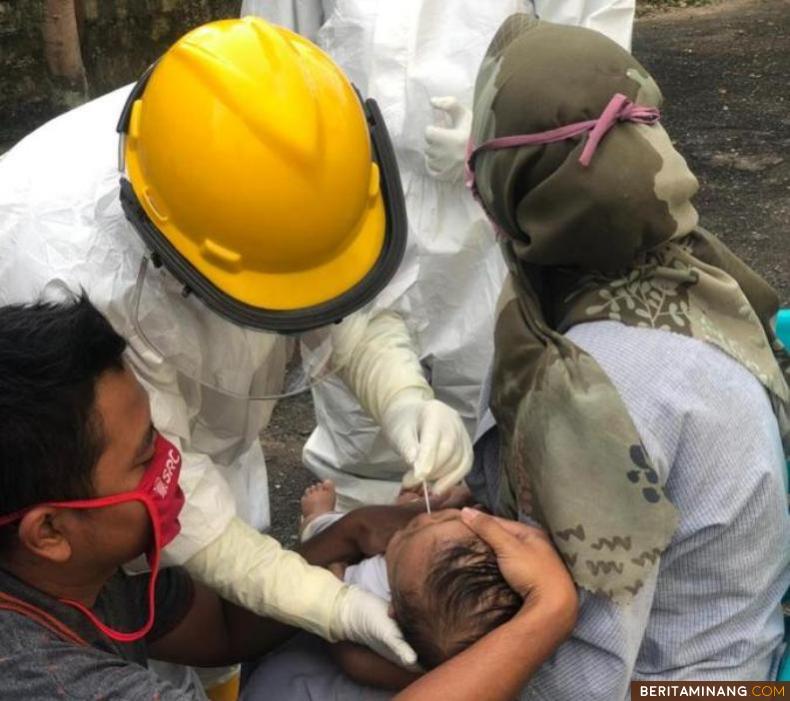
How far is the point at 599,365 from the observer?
1.75 meters

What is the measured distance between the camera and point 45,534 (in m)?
1.61

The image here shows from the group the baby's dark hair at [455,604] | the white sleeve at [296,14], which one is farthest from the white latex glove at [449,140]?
the baby's dark hair at [455,604]

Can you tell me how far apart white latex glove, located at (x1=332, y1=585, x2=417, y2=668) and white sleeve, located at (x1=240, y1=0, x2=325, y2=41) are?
1.83m

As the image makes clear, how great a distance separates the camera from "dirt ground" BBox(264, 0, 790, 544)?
425cm

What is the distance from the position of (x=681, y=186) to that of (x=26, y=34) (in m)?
5.54

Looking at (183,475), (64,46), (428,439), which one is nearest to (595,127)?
(428,439)

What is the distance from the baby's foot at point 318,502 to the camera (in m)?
A: 2.58

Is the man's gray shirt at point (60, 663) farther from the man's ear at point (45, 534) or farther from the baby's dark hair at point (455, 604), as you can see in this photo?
the baby's dark hair at point (455, 604)

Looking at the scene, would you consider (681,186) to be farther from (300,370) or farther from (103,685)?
(103,685)

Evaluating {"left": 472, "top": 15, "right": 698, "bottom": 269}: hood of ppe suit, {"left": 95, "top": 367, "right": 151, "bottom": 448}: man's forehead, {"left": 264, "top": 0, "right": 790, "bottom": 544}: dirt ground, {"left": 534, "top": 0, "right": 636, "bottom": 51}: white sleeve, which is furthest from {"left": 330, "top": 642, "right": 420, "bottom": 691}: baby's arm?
{"left": 534, "top": 0, "right": 636, "bottom": 51}: white sleeve

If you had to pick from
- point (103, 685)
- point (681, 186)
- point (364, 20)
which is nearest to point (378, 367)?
point (681, 186)

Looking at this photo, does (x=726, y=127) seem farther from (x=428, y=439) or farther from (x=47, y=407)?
(x=47, y=407)

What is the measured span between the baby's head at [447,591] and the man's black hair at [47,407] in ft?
2.03

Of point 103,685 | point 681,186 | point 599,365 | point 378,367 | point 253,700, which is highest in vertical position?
point 681,186
